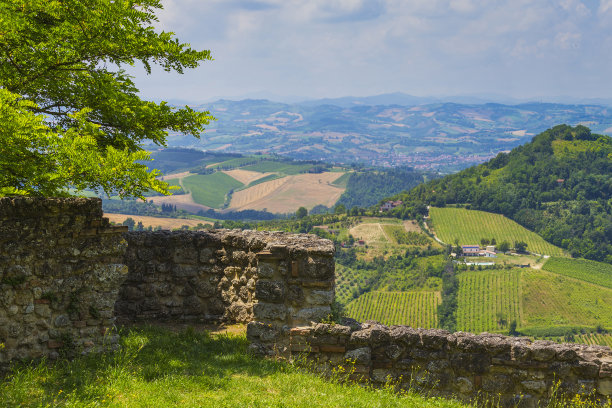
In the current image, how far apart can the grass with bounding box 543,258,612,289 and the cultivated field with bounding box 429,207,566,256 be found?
Result: 7.92m

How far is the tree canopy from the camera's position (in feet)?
26.1

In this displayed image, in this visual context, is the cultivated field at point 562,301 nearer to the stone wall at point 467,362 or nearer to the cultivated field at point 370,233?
the cultivated field at point 370,233

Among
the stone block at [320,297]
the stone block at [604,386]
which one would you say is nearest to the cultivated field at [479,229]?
the stone block at [604,386]

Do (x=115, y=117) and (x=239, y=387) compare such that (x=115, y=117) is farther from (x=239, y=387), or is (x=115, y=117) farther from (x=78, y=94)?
(x=239, y=387)

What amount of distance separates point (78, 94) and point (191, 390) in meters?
7.21

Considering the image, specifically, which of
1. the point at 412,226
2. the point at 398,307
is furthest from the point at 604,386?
the point at 412,226

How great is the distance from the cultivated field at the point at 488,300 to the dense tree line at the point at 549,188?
1437 inches

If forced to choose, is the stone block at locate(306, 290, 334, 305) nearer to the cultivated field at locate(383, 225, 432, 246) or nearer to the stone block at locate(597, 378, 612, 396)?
the stone block at locate(597, 378, 612, 396)

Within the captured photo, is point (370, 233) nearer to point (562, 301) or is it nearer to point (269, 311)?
point (562, 301)

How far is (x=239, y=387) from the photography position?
596 centimetres

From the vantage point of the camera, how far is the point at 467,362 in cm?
667

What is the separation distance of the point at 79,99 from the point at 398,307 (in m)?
103

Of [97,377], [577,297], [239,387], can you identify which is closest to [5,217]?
[97,377]

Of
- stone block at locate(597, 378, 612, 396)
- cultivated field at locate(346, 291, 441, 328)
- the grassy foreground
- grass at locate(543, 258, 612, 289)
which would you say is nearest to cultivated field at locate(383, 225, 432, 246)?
cultivated field at locate(346, 291, 441, 328)
